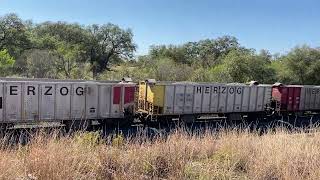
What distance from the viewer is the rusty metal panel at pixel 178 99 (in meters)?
25.0

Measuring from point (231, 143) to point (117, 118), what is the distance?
569 inches

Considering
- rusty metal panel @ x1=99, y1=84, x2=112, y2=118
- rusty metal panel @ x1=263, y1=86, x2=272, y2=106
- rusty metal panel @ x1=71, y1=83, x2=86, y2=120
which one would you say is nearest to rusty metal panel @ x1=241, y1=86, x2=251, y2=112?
rusty metal panel @ x1=263, y1=86, x2=272, y2=106

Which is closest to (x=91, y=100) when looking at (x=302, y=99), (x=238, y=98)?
(x=238, y=98)

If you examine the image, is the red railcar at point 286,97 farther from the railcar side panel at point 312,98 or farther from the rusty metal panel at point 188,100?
the rusty metal panel at point 188,100

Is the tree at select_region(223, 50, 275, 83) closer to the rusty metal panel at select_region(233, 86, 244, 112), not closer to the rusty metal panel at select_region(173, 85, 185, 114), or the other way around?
the rusty metal panel at select_region(233, 86, 244, 112)

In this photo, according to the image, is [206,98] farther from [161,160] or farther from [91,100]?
[161,160]

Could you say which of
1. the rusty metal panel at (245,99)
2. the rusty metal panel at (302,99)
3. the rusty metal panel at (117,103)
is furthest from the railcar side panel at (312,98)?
the rusty metal panel at (117,103)

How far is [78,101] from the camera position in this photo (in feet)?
69.5

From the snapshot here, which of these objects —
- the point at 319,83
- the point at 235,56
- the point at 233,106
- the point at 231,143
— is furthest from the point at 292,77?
the point at 231,143

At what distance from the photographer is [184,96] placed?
25.5 m

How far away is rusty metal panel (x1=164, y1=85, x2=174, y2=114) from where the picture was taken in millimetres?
24562

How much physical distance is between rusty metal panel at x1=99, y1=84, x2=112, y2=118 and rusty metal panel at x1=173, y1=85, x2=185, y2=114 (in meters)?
4.32

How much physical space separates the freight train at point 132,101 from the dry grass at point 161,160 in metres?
9.78

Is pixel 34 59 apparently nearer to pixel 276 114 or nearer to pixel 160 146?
pixel 276 114
